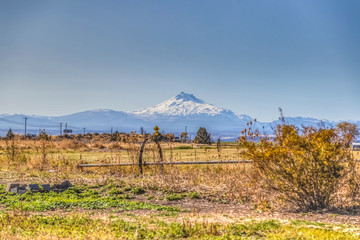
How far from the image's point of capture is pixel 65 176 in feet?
57.4

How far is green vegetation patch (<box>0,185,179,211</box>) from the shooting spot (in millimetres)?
11185

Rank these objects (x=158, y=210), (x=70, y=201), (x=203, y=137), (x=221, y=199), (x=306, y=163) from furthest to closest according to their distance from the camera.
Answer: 1. (x=203, y=137)
2. (x=221, y=199)
3. (x=70, y=201)
4. (x=158, y=210)
5. (x=306, y=163)

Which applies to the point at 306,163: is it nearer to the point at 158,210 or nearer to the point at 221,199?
the point at 221,199

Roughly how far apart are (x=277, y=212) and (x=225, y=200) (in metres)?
1.95

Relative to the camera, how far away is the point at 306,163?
433 inches

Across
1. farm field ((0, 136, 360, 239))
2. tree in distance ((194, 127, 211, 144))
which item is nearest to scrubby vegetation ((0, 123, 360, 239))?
farm field ((0, 136, 360, 239))

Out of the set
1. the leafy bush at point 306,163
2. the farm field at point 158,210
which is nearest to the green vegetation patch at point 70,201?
the farm field at point 158,210

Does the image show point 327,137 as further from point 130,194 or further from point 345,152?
point 130,194

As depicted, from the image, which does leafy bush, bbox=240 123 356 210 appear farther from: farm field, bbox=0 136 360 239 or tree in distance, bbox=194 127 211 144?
tree in distance, bbox=194 127 211 144

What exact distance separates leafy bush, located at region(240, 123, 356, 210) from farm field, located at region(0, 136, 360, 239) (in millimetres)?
483

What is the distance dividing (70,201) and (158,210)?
8.34 feet

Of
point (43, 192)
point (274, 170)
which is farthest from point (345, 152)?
point (43, 192)

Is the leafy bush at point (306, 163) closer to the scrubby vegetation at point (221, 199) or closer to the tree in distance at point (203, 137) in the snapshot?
the scrubby vegetation at point (221, 199)

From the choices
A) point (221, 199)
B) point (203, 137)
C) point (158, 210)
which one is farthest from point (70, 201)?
point (203, 137)
